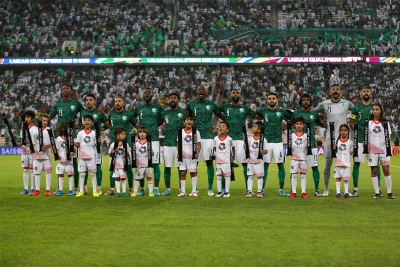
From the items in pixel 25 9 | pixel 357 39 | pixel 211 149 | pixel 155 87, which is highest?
pixel 25 9

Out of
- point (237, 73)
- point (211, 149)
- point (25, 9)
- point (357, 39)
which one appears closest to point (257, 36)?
point (237, 73)

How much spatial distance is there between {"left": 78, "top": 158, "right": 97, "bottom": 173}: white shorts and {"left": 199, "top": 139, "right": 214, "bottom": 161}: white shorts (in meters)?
2.29

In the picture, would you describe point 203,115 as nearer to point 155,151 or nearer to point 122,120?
point 155,151

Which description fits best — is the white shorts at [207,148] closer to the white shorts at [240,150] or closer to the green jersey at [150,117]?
the white shorts at [240,150]

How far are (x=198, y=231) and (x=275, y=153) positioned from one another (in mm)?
4913

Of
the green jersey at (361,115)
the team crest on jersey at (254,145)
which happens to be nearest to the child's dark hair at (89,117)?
the team crest on jersey at (254,145)

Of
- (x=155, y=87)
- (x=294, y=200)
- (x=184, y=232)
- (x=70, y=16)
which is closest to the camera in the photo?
(x=184, y=232)

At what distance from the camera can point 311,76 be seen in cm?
4388

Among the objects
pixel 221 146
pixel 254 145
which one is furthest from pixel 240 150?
pixel 221 146

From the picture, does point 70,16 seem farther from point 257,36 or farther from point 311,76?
point 311,76

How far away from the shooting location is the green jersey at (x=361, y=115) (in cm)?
1345

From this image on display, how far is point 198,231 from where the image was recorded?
29.6 ft

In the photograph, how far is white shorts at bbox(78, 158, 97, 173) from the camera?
1360 cm

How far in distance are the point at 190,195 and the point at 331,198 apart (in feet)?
9.68
